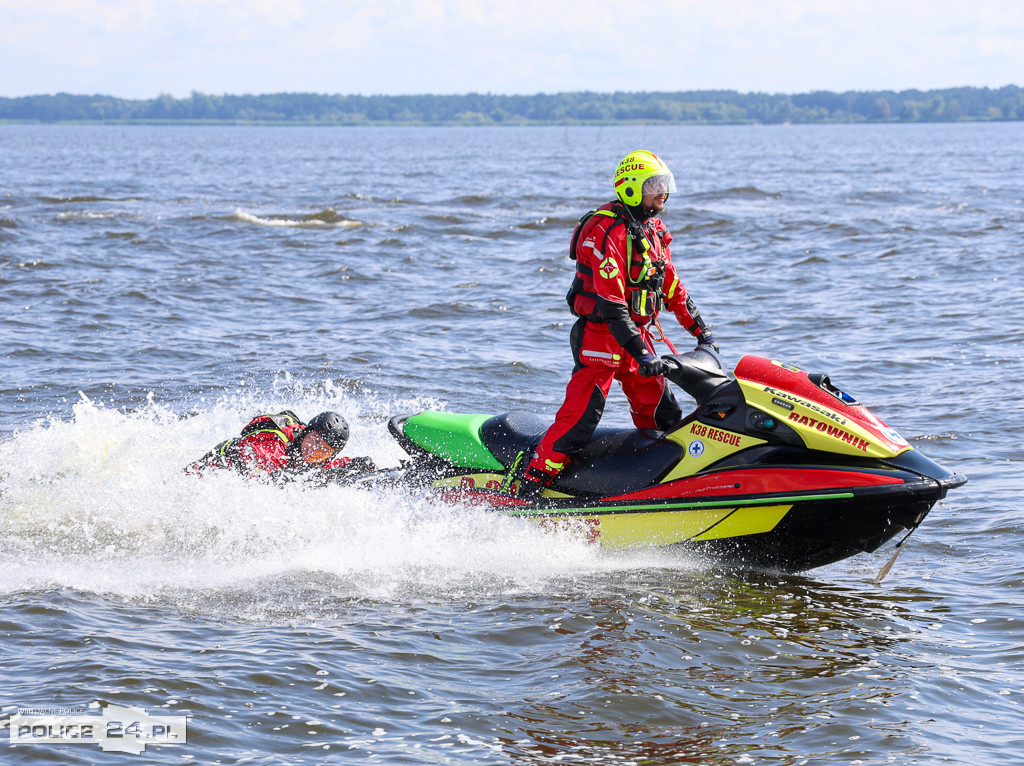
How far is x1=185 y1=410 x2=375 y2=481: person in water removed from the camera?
273 inches

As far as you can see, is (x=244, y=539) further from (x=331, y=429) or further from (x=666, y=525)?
(x=666, y=525)

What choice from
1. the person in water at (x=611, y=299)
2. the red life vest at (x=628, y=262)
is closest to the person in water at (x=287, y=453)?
the person in water at (x=611, y=299)

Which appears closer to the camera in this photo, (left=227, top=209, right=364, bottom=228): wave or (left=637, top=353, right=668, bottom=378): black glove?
(left=637, top=353, right=668, bottom=378): black glove

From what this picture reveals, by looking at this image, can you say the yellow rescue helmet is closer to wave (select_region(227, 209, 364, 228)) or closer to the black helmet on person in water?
the black helmet on person in water

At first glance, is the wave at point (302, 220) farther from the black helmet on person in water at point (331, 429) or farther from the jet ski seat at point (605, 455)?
the jet ski seat at point (605, 455)

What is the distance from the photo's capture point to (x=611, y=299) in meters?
6.04

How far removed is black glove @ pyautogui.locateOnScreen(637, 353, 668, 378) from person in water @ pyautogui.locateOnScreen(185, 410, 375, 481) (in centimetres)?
197

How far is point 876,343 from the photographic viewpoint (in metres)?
12.9

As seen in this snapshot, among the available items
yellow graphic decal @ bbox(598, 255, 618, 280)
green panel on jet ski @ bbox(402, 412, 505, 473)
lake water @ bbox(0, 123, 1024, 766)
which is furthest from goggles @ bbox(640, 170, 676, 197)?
lake water @ bbox(0, 123, 1024, 766)

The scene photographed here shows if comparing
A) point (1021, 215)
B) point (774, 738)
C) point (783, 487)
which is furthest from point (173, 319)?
point (1021, 215)

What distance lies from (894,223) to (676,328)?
1208 centimetres

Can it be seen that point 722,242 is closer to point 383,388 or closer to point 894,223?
point 894,223

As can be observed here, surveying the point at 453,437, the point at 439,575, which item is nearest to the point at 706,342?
the point at 453,437

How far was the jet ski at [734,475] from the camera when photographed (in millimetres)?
5633
